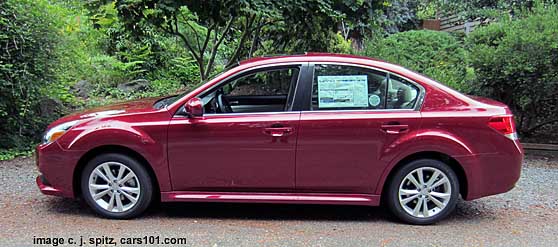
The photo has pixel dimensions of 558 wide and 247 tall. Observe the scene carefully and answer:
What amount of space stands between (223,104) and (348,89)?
1.22 m

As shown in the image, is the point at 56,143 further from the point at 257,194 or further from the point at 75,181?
the point at 257,194

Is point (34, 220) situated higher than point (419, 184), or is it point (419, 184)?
point (419, 184)

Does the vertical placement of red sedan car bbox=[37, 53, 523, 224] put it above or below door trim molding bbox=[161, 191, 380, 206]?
above

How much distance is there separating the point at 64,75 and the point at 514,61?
675 centimetres

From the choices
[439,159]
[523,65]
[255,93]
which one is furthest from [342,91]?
[523,65]

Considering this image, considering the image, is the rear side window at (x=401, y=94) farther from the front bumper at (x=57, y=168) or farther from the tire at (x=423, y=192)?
the front bumper at (x=57, y=168)

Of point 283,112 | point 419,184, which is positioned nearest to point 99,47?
point 283,112

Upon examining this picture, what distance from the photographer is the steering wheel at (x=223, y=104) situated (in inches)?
181

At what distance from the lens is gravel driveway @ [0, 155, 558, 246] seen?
4.10 meters

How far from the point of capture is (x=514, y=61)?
6.73 m

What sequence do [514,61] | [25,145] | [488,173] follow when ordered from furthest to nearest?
[25,145] < [514,61] < [488,173]

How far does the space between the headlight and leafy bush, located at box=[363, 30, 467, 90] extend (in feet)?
17.0

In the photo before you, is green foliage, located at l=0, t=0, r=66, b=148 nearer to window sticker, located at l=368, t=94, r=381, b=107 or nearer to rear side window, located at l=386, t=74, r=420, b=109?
window sticker, located at l=368, t=94, r=381, b=107

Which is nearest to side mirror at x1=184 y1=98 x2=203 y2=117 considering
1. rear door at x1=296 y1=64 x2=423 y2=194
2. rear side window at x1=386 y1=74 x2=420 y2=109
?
rear door at x1=296 y1=64 x2=423 y2=194
